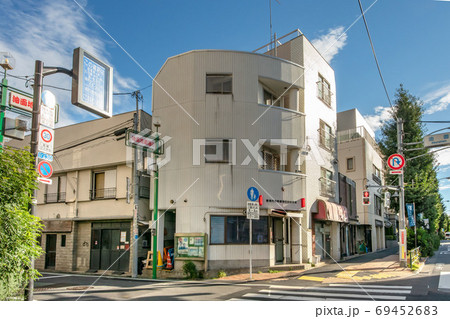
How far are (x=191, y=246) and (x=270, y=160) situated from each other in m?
6.36

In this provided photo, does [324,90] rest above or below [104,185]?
above

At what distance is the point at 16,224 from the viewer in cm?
673

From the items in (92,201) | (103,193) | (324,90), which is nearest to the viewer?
(103,193)

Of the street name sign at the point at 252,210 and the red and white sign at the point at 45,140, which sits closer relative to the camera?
the red and white sign at the point at 45,140

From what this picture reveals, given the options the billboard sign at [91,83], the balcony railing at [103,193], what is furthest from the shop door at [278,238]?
the billboard sign at [91,83]

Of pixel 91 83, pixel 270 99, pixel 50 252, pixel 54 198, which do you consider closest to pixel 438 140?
pixel 270 99

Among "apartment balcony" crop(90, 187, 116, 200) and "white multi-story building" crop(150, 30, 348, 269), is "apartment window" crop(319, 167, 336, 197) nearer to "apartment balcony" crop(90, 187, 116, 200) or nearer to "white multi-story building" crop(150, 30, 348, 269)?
"white multi-story building" crop(150, 30, 348, 269)

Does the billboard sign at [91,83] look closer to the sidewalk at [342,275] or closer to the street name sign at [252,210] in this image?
the street name sign at [252,210]

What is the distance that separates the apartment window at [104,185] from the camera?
20.8 metres

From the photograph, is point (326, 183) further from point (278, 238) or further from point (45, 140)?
point (45, 140)

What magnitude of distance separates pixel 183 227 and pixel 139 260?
11.8 feet

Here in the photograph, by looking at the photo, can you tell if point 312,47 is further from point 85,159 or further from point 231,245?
point 85,159

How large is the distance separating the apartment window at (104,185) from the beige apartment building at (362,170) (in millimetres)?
23238

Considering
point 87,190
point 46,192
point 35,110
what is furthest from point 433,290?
point 46,192
